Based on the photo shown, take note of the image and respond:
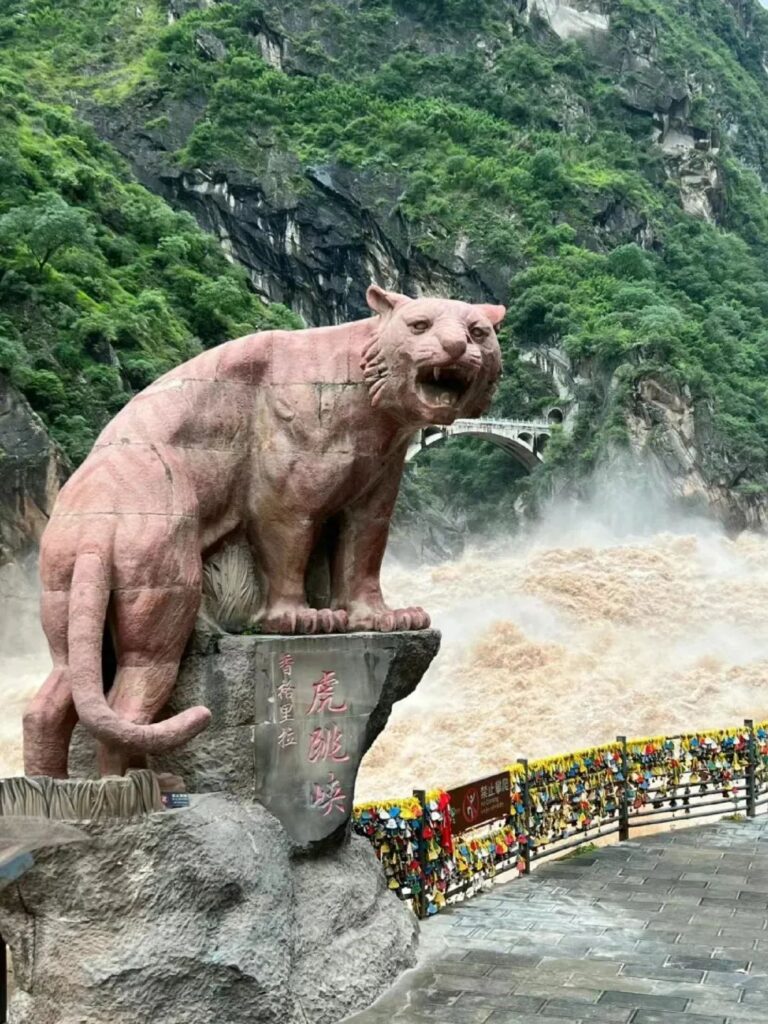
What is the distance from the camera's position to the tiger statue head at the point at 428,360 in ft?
18.2

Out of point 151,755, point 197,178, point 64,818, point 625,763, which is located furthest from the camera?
point 197,178

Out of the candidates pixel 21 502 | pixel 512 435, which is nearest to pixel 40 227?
pixel 21 502

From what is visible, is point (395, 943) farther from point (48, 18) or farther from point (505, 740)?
point (48, 18)

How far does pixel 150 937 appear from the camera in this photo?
4.67 m

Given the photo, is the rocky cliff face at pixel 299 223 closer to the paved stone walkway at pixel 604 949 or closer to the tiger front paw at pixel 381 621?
the paved stone walkway at pixel 604 949

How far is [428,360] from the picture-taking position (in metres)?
5.52

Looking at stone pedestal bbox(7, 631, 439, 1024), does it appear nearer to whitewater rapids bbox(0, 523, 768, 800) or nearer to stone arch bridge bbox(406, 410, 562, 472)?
whitewater rapids bbox(0, 523, 768, 800)

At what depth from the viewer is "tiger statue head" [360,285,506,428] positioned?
5543 millimetres

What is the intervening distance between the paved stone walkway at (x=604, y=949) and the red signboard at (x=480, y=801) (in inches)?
20.3

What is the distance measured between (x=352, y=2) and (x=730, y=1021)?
213 feet

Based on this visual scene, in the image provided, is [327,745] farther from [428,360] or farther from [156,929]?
[428,360]

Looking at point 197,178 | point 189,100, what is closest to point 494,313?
point 197,178

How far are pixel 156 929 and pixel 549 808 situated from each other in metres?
4.73

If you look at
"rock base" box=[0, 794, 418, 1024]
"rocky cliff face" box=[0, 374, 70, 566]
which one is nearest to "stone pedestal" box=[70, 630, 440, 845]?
"rock base" box=[0, 794, 418, 1024]
